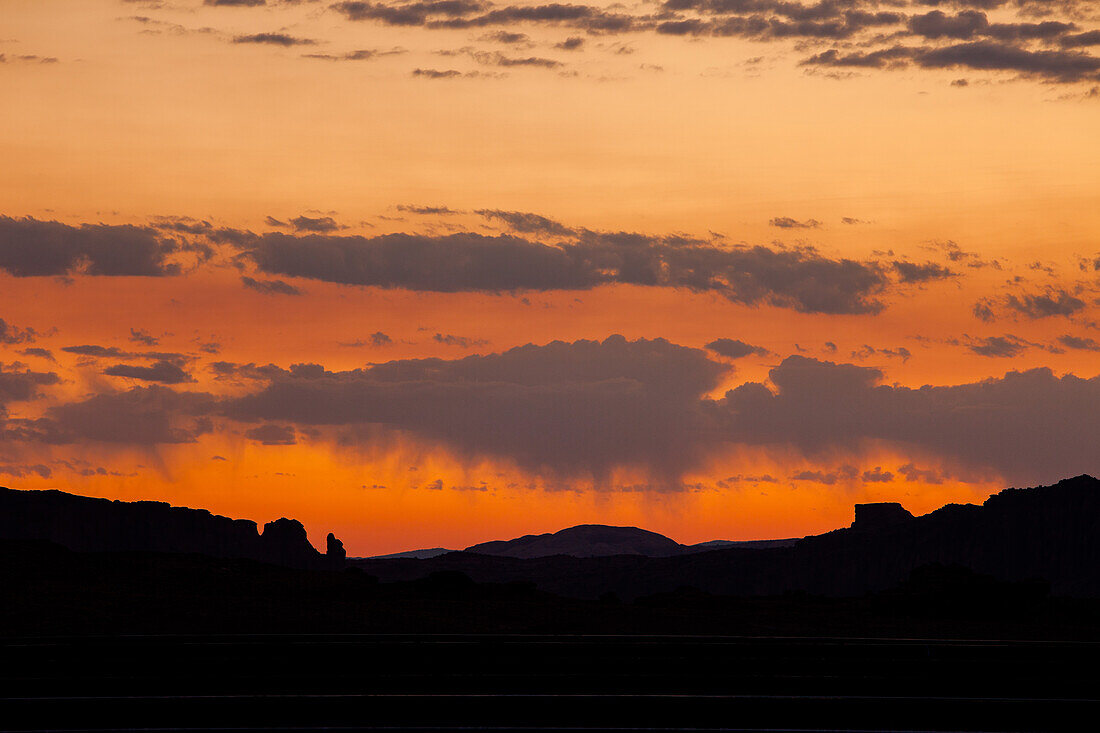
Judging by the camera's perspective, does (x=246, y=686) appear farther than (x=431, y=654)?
No

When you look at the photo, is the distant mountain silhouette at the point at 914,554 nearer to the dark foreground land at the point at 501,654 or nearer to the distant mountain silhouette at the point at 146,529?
the dark foreground land at the point at 501,654

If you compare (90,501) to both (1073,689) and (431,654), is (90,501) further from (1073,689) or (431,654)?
(1073,689)

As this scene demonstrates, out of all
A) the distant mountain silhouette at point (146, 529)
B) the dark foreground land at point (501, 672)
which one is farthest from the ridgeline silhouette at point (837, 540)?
the dark foreground land at point (501, 672)

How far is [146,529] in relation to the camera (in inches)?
5787

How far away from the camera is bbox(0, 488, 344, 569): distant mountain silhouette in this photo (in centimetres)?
13925

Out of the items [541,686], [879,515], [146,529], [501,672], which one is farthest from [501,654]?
[879,515]

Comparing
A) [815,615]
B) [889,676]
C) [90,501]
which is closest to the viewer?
[889,676]

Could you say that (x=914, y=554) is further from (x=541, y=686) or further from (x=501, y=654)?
(x=541, y=686)

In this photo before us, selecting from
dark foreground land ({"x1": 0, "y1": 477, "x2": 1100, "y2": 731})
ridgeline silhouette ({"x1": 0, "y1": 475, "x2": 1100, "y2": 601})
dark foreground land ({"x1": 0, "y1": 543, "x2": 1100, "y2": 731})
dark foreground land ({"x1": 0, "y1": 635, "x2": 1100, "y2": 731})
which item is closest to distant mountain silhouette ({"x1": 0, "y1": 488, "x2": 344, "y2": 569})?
ridgeline silhouette ({"x1": 0, "y1": 475, "x2": 1100, "y2": 601})

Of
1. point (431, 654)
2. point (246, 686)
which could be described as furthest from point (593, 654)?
point (246, 686)

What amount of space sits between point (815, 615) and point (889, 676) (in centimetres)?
3957

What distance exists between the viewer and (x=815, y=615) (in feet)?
213

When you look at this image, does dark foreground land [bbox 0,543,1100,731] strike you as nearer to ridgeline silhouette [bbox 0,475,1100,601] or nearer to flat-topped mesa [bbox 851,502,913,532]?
ridgeline silhouette [bbox 0,475,1100,601]

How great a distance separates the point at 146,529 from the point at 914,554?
88.6 metres
